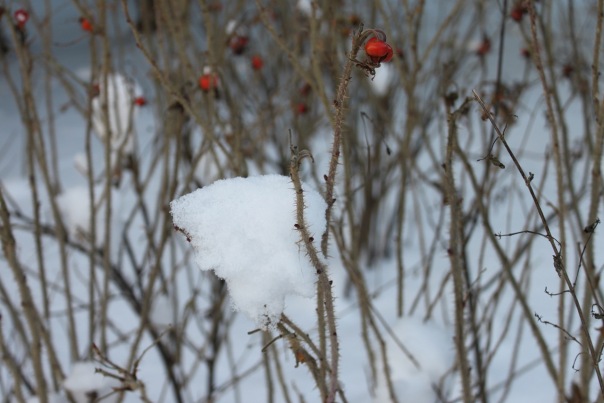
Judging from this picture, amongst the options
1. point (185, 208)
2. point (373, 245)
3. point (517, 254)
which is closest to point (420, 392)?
point (517, 254)

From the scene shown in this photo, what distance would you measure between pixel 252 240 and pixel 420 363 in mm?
880

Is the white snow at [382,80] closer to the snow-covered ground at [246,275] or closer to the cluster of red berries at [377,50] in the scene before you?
the snow-covered ground at [246,275]

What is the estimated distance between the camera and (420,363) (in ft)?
4.71

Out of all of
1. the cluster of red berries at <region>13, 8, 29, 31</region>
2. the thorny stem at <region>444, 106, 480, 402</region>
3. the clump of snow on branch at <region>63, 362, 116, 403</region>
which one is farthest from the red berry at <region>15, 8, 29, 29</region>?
the thorny stem at <region>444, 106, 480, 402</region>

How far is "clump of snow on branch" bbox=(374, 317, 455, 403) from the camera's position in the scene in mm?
1392

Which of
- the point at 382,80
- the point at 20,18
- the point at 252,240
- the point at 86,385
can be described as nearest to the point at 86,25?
the point at 20,18

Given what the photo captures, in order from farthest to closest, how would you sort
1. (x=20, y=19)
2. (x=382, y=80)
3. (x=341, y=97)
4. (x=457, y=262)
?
(x=382, y=80) → (x=20, y=19) → (x=457, y=262) → (x=341, y=97)

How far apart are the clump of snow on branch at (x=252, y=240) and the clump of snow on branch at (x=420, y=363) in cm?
78

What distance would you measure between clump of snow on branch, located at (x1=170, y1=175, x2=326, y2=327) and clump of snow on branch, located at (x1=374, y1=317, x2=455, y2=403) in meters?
0.78

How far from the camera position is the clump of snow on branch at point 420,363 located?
139cm

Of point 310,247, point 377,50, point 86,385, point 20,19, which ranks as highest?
point 20,19

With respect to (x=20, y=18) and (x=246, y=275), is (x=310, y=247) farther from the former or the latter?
(x=20, y=18)

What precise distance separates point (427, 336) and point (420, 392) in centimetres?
13

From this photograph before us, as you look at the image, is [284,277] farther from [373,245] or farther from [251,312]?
[373,245]
